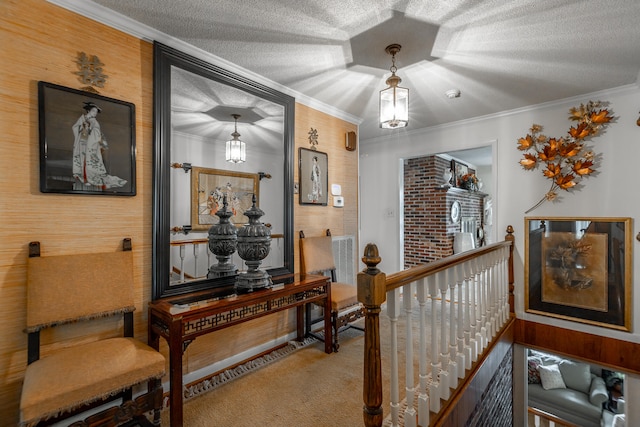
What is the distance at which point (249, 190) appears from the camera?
96.8 inches

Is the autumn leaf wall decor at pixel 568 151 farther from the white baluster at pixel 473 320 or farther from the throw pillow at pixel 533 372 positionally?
the throw pillow at pixel 533 372

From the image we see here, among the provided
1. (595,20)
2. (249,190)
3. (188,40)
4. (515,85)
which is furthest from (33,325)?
(515,85)

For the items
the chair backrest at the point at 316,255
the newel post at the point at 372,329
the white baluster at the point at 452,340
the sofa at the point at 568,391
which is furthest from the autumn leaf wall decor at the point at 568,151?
the sofa at the point at 568,391

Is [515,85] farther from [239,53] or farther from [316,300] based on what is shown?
[316,300]

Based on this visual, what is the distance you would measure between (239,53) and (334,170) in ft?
5.27

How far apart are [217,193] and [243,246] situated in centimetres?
47

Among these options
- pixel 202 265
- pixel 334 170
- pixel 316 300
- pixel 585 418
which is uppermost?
pixel 334 170

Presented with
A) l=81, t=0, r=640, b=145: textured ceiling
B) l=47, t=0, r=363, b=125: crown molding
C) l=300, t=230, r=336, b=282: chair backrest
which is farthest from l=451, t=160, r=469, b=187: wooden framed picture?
l=47, t=0, r=363, b=125: crown molding

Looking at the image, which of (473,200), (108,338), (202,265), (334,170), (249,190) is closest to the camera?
(108,338)

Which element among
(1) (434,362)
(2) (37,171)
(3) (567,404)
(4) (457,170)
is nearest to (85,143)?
(2) (37,171)

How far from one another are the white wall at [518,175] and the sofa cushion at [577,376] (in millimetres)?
2570

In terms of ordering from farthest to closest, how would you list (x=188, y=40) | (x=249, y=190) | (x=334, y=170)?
(x=334, y=170)
(x=249, y=190)
(x=188, y=40)

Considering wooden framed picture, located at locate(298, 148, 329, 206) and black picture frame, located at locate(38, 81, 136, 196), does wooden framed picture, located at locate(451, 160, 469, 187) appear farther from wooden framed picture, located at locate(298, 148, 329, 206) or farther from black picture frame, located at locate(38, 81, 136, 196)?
black picture frame, located at locate(38, 81, 136, 196)

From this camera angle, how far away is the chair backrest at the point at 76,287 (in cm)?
147
